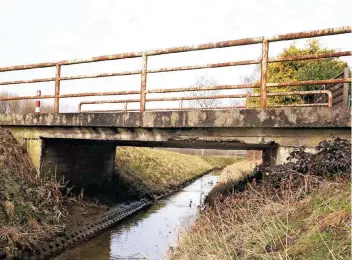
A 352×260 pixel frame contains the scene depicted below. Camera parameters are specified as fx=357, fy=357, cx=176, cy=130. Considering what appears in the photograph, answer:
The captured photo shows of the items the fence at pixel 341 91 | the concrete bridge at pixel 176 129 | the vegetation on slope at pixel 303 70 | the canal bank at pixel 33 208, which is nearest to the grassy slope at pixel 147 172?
the canal bank at pixel 33 208

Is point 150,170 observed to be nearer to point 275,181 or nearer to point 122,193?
point 122,193

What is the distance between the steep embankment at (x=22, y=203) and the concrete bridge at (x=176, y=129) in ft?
1.70

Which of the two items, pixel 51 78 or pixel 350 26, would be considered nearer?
pixel 350 26

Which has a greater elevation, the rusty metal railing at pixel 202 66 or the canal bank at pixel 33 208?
the rusty metal railing at pixel 202 66

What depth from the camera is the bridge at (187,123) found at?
234 inches

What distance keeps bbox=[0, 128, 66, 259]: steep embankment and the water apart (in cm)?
76

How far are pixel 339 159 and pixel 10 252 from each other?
18.6 feet

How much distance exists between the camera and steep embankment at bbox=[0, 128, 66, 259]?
661 centimetres

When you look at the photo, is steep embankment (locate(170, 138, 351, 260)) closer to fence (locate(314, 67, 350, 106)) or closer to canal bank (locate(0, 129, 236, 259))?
canal bank (locate(0, 129, 236, 259))

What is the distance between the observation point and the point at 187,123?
6.88m

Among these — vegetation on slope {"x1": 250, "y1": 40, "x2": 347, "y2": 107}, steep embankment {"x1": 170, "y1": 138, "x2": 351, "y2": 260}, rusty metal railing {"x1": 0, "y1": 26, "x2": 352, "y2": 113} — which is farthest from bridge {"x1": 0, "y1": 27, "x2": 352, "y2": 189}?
vegetation on slope {"x1": 250, "y1": 40, "x2": 347, "y2": 107}

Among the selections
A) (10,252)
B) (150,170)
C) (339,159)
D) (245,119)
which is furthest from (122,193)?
(339,159)

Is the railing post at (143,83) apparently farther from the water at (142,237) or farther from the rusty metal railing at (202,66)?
the water at (142,237)

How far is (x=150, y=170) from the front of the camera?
1764cm
